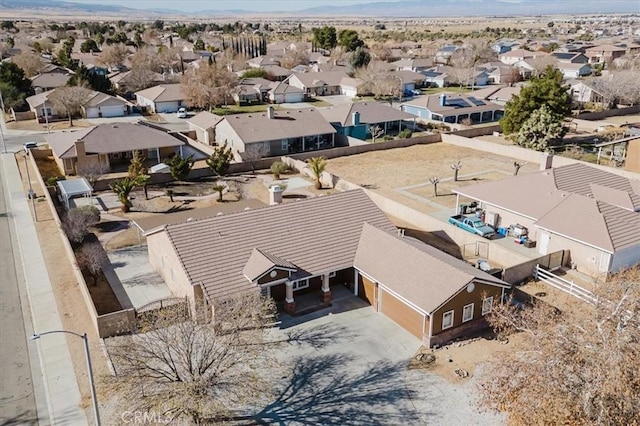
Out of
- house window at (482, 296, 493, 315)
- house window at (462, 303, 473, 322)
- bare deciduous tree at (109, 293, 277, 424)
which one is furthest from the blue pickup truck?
bare deciduous tree at (109, 293, 277, 424)

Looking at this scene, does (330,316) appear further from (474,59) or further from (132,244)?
(474,59)

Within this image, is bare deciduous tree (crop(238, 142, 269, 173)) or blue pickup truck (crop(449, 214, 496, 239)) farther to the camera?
bare deciduous tree (crop(238, 142, 269, 173))

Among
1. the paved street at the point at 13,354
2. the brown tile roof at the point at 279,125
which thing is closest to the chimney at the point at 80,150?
the brown tile roof at the point at 279,125

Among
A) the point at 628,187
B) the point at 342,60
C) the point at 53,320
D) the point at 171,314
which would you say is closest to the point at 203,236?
the point at 171,314

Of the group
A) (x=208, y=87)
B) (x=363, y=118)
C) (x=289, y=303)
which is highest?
(x=208, y=87)

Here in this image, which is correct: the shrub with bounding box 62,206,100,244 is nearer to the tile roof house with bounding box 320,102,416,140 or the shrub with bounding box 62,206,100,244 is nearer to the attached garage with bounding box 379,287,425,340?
the attached garage with bounding box 379,287,425,340

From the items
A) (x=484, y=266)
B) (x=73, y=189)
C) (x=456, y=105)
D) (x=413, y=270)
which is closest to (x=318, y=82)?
(x=456, y=105)

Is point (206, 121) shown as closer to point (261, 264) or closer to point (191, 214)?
point (191, 214)
